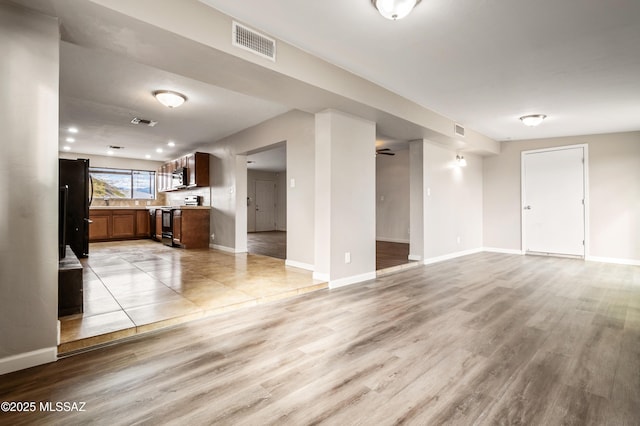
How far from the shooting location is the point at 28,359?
1.86 m

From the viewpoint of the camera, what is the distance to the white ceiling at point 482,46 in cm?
225

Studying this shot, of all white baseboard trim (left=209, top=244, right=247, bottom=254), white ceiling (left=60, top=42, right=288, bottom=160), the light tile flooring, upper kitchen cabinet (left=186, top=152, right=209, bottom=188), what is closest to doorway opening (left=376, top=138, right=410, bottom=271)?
white baseboard trim (left=209, top=244, right=247, bottom=254)

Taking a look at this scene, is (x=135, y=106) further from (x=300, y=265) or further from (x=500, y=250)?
(x=500, y=250)

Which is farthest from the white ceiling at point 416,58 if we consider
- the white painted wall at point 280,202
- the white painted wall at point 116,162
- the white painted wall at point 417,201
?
the white painted wall at point 280,202

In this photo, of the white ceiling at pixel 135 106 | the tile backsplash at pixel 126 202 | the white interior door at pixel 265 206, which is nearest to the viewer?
the white ceiling at pixel 135 106

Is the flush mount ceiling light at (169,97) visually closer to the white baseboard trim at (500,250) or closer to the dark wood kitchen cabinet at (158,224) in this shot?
the dark wood kitchen cabinet at (158,224)

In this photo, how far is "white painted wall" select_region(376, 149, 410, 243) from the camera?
7.80 meters

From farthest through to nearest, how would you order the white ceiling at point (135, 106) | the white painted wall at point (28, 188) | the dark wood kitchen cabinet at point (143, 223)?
the dark wood kitchen cabinet at point (143, 223), the white ceiling at point (135, 106), the white painted wall at point (28, 188)

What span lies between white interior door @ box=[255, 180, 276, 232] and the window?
381cm

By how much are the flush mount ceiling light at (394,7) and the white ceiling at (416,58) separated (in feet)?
0.43

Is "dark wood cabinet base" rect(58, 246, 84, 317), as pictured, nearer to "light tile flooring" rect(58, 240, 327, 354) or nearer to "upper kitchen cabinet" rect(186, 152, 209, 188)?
"light tile flooring" rect(58, 240, 327, 354)

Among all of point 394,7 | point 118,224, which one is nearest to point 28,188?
point 394,7

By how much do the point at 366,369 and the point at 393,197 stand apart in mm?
6564

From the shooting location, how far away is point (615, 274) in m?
4.64
